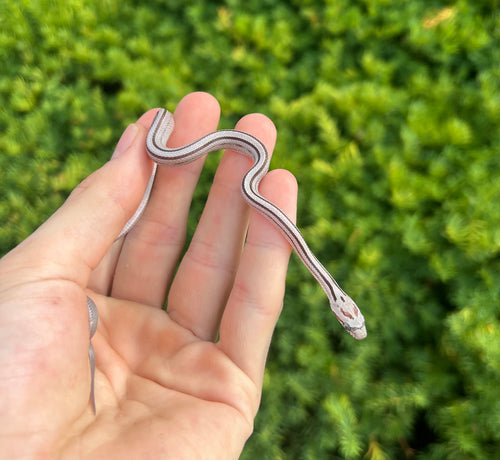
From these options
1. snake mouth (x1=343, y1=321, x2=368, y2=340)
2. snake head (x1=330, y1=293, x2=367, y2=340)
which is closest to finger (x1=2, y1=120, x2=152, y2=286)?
snake head (x1=330, y1=293, x2=367, y2=340)

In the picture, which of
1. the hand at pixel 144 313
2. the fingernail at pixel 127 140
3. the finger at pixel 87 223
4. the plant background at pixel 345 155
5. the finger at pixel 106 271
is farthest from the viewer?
the finger at pixel 106 271

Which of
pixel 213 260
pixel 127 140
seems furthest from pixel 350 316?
pixel 127 140

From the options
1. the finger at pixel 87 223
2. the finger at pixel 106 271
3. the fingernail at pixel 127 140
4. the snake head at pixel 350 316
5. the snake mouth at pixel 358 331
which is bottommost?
the snake mouth at pixel 358 331

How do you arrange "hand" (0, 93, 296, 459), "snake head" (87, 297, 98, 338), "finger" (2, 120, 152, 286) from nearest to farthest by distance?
"hand" (0, 93, 296, 459), "finger" (2, 120, 152, 286), "snake head" (87, 297, 98, 338)

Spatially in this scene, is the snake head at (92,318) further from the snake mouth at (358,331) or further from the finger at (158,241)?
the snake mouth at (358,331)

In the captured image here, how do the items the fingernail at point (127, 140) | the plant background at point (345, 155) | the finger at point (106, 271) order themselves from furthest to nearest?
the finger at point (106, 271) → the plant background at point (345, 155) → the fingernail at point (127, 140)

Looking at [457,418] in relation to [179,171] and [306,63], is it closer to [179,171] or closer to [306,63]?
[179,171]

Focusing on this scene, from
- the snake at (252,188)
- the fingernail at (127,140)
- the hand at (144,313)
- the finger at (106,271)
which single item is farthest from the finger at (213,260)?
the fingernail at (127,140)

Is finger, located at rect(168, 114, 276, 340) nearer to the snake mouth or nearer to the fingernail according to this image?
the fingernail

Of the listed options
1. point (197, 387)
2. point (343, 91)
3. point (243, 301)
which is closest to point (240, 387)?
point (197, 387)
